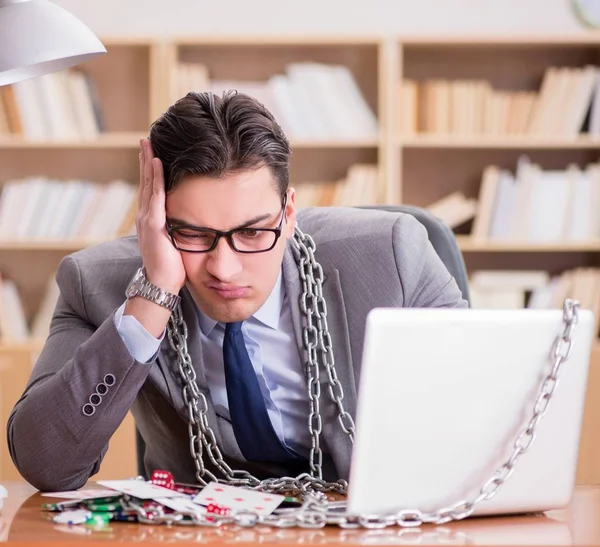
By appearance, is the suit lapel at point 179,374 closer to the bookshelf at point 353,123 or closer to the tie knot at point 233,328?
the tie knot at point 233,328

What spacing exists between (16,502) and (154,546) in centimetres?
34

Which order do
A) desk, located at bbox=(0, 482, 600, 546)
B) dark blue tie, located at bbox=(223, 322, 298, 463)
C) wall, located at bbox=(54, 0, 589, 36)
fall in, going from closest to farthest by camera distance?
desk, located at bbox=(0, 482, 600, 546) → dark blue tie, located at bbox=(223, 322, 298, 463) → wall, located at bbox=(54, 0, 589, 36)

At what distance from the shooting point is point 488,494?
1110 mm

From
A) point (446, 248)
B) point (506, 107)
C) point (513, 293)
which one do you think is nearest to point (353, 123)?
point (506, 107)

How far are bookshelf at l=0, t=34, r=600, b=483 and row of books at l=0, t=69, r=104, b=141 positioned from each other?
0.14 ft

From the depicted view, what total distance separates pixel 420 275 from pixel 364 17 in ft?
8.59

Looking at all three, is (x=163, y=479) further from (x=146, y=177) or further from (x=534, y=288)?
(x=534, y=288)

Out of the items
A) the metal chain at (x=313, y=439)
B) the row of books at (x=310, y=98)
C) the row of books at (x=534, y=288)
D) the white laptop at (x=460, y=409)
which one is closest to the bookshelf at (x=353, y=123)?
the row of books at (x=310, y=98)

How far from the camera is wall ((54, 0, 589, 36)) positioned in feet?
13.3

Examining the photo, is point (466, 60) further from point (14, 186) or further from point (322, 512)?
point (322, 512)

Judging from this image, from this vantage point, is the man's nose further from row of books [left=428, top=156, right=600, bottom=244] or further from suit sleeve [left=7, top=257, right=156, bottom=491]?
row of books [left=428, top=156, right=600, bottom=244]

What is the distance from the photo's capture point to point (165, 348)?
1591 millimetres

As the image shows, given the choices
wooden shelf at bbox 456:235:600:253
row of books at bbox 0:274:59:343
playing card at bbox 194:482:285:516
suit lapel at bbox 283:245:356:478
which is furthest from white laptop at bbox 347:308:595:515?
row of books at bbox 0:274:59:343

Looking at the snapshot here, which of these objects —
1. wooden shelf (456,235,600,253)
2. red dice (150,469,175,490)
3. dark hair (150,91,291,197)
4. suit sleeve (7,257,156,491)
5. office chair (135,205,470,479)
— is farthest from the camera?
wooden shelf (456,235,600,253)
